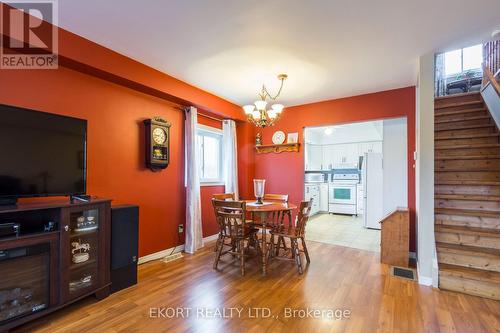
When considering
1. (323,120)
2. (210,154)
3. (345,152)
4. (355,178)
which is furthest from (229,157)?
(345,152)

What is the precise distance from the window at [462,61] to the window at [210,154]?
5.52m

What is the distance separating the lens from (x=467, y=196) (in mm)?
3004

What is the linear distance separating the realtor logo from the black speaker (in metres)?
1.59

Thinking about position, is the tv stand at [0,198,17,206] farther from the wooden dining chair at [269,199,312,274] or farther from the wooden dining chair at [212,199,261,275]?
the wooden dining chair at [269,199,312,274]

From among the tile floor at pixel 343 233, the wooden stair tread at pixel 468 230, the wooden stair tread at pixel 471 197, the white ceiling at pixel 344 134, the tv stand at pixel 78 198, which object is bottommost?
the tile floor at pixel 343 233

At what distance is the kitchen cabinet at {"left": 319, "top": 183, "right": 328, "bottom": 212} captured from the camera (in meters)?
6.93

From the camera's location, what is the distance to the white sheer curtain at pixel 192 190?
3.61 meters

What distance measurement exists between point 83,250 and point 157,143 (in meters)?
1.56

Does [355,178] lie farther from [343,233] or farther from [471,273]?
[471,273]

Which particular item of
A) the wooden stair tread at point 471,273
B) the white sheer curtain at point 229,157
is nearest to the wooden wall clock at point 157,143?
the white sheer curtain at point 229,157

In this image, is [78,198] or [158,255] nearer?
[78,198]

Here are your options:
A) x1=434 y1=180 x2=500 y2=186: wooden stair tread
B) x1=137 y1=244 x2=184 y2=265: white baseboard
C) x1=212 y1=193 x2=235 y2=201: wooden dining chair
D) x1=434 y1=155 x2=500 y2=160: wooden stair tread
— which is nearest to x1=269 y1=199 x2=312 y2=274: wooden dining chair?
x1=212 y1=193 x2=235 y2=201: wooden dining chair

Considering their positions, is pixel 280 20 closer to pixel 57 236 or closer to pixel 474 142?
pixel 57 236

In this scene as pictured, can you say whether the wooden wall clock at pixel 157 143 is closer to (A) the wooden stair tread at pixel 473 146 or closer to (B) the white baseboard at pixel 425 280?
(B) the white baseboard at pixel 425 280
